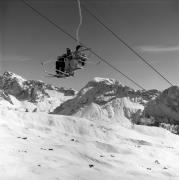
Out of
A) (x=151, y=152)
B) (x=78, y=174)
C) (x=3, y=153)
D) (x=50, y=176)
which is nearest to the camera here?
(x=50, y=176)

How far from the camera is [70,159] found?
94.2 feet

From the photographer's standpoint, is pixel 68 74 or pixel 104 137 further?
pixel 104 137

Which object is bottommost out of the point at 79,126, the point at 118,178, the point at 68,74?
the point at 118,178

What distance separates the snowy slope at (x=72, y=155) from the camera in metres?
23.6

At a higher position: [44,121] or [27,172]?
[44,121]

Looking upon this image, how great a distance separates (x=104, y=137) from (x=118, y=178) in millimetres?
22376

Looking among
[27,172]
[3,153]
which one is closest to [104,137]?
[3,153]

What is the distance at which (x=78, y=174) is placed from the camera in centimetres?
2334

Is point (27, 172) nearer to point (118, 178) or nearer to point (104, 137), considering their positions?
point (118, 178)

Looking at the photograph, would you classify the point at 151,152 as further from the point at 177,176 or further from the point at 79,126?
the point at 79,126

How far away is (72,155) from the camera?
30.4 meters

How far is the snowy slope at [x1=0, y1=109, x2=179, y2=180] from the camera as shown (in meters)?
23.6

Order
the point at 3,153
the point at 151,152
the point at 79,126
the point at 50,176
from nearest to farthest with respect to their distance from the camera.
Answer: the point at 50,176 → the point at 3,153 → the point at 151,152 → the point at 79,126

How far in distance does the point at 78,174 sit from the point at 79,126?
2639cm
